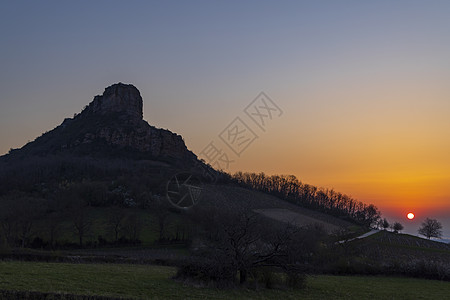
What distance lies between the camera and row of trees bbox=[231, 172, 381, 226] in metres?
157

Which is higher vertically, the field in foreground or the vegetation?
the vegetation

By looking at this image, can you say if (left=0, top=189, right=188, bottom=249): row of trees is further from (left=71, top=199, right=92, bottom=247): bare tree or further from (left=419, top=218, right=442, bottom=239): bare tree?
(left=419, top=218, right=442, bottom=239): bare tree

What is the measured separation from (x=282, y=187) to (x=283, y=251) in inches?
6191

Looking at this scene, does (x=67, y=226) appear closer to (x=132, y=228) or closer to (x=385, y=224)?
(x=132, y=228)

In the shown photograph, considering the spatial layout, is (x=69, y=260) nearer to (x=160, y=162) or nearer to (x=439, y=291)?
(x=439, y=291)

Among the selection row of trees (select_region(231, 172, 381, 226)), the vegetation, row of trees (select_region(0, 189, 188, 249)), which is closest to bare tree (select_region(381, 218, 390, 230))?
row of trees (select_region(231, 172, 381, 226))

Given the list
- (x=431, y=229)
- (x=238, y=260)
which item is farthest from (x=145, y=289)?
(x=431, y=229)

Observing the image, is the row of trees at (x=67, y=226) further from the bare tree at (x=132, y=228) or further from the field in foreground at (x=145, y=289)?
the field in foreground at (x=145, y=289)

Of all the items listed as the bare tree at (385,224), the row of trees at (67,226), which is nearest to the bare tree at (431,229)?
the bare tree at (385,224)

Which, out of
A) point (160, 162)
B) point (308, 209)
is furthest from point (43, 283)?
point (160, 162)

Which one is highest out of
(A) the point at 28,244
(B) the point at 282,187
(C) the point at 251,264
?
(B) the point at 282,187

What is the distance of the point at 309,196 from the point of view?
17175 cm

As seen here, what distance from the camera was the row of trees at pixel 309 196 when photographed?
157075mm

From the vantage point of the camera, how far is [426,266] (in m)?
41.1
